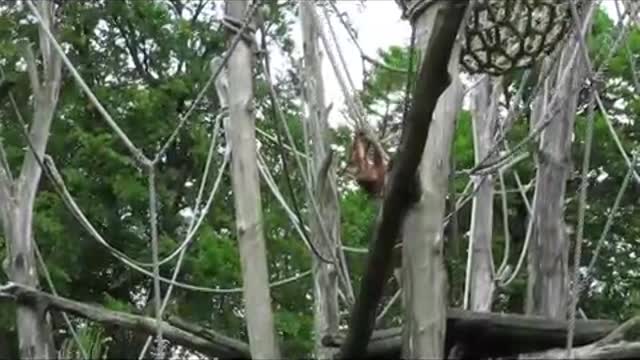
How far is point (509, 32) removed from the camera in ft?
6.93

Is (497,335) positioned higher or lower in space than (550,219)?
lower

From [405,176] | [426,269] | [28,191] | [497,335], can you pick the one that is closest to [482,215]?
[28,191]

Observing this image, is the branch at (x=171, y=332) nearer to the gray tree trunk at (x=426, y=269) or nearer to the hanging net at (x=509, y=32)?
the gray tree trunk at (x=426, y=269)

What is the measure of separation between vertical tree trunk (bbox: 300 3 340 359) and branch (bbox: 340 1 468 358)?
81 centimetres

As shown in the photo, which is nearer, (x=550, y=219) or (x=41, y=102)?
(x=550, y=219)

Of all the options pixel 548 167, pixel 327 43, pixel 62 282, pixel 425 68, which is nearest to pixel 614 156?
pixel 62 282

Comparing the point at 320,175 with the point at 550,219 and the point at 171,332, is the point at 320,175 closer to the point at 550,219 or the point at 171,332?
the point at 171,332

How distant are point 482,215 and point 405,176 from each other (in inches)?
89.3

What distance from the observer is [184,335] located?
2229 mm

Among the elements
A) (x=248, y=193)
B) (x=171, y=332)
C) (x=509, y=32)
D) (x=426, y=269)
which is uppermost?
(x=509, y=32)

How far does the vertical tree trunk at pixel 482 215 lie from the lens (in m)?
3.89

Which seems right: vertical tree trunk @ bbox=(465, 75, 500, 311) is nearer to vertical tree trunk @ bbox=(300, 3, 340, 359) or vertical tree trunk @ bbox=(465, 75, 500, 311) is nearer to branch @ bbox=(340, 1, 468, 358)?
vertical tree trunk @ bbox=(300, 3, 340, 359)

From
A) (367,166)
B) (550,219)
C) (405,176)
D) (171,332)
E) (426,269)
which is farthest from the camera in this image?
(550,219)

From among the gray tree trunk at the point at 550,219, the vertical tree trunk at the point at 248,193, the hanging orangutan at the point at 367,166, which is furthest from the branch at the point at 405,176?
the gray tree trunk at the point at 550,219
